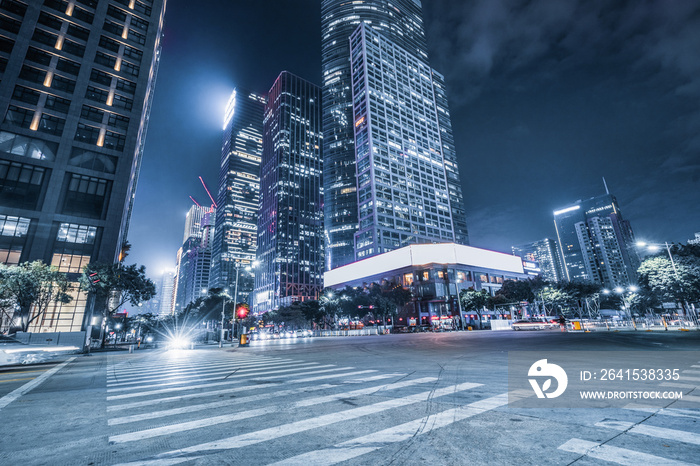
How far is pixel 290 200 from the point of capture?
158 meters

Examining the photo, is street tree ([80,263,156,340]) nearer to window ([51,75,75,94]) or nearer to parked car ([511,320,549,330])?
window ([51,75,75,94])

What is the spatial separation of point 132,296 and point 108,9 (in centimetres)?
5027

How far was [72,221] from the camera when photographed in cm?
4166

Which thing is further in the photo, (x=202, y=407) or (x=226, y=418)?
(x=202, y=407)

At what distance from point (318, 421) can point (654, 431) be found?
448 centimetres

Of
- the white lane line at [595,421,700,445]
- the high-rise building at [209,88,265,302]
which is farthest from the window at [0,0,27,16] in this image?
the high-rise building at [209,88,265,302]

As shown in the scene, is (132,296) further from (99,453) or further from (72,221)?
(99,453)

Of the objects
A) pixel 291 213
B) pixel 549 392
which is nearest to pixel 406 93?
pixel 291 213

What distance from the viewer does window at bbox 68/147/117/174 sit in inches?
1718

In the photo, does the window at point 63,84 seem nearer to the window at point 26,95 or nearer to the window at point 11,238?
the window at point 26,95

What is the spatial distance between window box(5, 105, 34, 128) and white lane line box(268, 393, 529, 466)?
6054cm

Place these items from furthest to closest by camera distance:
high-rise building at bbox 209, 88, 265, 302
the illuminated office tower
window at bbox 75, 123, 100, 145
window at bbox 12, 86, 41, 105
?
high-rise building at bbox 209, 88, 265, 302, the illuminated office tower, window at bbox 75, 123, 100, 145, window at bbox 12, 86, 41, 105

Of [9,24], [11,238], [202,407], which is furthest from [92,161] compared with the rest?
[202,407]

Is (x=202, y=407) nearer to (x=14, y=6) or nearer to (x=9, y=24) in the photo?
(x=9, y=24)
